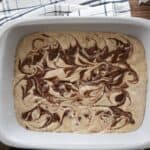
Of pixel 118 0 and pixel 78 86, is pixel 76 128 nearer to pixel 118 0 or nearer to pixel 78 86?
pixel 78 86

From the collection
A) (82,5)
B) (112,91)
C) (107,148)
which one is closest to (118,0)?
(82,5)

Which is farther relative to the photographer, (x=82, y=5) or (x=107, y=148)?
(x=82, y=5)

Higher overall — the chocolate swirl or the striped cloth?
the striped cloth

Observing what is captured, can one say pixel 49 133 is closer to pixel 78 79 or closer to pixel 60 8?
Result: pixel 78 79

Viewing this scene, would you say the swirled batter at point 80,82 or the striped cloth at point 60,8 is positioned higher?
the striped cloth at point 60,8

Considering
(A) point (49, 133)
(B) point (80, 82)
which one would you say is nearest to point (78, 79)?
(B) point (80, 82)

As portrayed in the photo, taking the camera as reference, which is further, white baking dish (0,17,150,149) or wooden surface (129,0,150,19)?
wooden surface (129,0,150,19)
